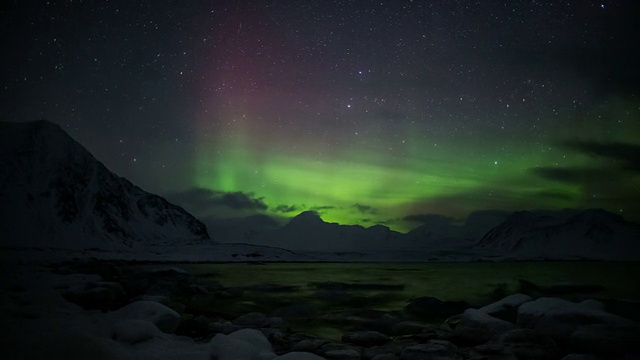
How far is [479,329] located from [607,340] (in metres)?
3.89

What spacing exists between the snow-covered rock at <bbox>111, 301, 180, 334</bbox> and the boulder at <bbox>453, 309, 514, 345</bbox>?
9.72 m

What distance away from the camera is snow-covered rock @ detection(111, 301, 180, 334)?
525 inches

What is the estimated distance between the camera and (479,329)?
14.2 metres

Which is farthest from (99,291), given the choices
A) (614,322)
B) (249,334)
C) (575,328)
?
(614,322)

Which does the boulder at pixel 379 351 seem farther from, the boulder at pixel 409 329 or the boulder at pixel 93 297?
the boulder at pixel 93 297

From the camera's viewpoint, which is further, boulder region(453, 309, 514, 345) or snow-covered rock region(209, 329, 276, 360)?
boulder region(453, 309, 514, 345)

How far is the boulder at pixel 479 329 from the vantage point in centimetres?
1385

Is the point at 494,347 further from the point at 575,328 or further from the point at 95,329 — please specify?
the point at 95,329

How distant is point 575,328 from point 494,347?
289cm

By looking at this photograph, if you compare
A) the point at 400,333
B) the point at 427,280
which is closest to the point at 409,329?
the point at 400,333

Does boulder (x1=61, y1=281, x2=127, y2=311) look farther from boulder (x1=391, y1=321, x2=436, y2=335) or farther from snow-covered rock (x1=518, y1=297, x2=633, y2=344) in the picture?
snow-covered rock (x1=518, y1=297, x2=633, y2=344)

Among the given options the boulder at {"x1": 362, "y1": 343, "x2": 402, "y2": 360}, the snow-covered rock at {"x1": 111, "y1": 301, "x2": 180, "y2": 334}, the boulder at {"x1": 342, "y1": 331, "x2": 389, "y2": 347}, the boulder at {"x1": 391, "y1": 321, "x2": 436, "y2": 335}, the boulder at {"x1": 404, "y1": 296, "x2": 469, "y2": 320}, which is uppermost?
the snow-covered rock at {"x1": 111, "y1": 301, "x2": 180, "y2": 334}

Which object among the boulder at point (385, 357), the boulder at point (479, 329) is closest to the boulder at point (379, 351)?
the boulder at point (385, 357)

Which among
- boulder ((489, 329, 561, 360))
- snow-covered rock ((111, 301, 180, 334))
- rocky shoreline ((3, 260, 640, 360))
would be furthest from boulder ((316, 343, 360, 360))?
snow-covered rock ((111, 301, 180, 334))
